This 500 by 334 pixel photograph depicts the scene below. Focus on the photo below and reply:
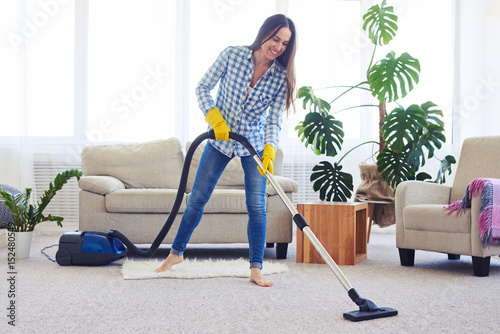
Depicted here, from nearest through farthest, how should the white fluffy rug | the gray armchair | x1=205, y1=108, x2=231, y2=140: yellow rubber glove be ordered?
x1=205, y1=108, x2=231, y2=140: yellow rubber glove, the white fluffy rug, the gray armchair

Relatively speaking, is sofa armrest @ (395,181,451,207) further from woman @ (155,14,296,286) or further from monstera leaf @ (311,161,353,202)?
woman @ (155,14,296,286)

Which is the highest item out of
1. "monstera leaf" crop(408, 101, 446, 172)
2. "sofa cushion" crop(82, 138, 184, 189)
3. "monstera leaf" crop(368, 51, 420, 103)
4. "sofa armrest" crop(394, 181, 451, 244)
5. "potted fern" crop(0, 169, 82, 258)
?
"monstera leaf" crop(368, 51, 420, 103)

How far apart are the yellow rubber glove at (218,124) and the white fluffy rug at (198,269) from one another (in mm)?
783

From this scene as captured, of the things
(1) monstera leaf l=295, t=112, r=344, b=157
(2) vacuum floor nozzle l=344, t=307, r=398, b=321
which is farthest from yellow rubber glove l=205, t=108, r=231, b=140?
(1) monstera leaf l=295, t=112, r=344, b=157

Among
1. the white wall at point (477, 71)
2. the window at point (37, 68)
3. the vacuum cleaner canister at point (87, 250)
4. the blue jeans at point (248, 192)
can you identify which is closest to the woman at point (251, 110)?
the blue jeans at point (248, 192)

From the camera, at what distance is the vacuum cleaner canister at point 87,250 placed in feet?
9.79

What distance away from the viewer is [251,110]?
2.52 m

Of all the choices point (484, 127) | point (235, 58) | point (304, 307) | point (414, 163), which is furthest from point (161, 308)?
point (484, 127)

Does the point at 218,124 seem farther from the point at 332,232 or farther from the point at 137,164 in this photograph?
the point at 137,164

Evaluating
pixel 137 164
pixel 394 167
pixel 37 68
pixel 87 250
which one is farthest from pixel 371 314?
pixel 37 68

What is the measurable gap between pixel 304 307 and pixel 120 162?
2.27 meters

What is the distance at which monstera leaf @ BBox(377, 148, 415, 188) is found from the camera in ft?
12.2

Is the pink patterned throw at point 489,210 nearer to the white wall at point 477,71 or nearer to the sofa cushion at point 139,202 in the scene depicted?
the sofa cushion at point 139,202

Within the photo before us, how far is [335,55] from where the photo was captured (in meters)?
5.01
